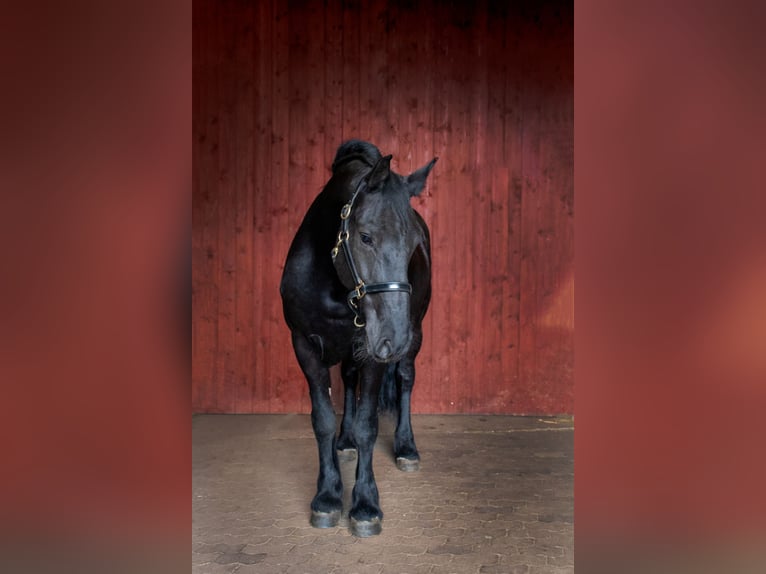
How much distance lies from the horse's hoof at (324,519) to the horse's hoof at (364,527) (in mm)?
114

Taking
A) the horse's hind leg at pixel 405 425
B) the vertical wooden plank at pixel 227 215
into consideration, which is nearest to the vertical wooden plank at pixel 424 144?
the horse's hind leg at pixel 405 425

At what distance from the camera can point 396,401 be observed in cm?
394

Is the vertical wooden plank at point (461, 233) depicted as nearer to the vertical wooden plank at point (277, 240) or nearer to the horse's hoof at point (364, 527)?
the vertical wooden plank at point (277, 240)

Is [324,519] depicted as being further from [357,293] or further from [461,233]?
[461,233]

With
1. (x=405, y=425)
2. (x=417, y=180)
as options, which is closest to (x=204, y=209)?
(x=405, y=425)

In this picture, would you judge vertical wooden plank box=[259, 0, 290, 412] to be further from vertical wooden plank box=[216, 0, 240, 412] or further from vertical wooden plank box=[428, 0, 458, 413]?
vertical wooden plank box=[428, 0, 458, 413]

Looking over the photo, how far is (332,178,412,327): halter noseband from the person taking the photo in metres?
2.25

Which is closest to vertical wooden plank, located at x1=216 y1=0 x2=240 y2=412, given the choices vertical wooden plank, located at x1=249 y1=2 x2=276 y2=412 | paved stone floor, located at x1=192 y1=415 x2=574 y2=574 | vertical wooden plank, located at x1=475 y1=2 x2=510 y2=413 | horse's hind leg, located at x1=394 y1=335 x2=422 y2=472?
vertical wooden plank, located at x1=249 y1=2 x2=276 y2=412

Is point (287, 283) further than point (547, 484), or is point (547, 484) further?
point (547, 484)

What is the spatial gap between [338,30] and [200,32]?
1140 mm

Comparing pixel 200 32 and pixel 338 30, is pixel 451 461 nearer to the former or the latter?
pixel 338 30
